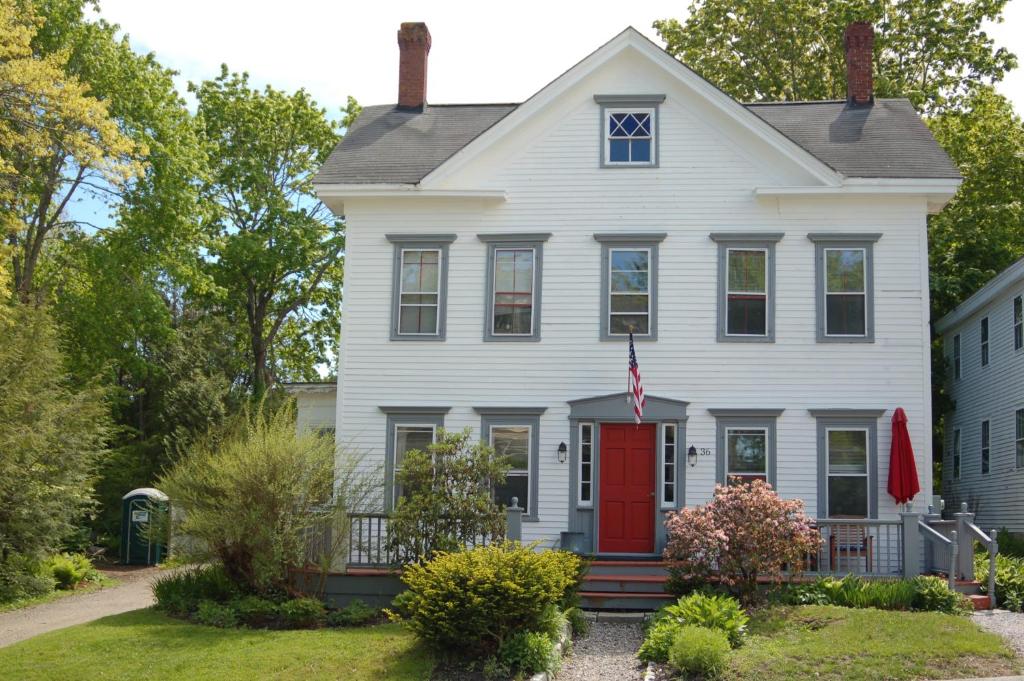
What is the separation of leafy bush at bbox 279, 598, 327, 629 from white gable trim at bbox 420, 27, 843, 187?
315 inches

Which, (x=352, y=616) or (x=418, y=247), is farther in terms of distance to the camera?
(x=418, y=247)

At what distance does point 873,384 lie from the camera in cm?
1841

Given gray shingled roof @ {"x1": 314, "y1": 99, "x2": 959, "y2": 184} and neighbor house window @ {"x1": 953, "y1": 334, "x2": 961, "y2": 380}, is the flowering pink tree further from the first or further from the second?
neighbor house window @ {"x1": 953, "y1": 334, "x2": 961, "y2": 380}

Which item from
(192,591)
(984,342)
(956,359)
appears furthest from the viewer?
(956,359)

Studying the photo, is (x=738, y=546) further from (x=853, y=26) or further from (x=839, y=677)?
(x=853, y=26)

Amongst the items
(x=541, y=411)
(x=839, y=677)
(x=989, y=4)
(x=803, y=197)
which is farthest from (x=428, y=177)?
(x=989, y=4)

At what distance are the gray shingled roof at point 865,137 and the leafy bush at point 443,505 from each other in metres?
8.42

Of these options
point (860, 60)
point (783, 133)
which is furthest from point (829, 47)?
point (783, 133)

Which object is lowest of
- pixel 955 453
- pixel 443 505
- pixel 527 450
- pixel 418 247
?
pixel 443 505

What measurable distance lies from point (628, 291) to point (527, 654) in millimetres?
8703

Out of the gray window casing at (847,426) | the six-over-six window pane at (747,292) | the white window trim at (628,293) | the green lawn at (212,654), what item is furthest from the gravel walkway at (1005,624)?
the white window trim at (628,293)

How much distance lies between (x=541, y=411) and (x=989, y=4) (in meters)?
20.7

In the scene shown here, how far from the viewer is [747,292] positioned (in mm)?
18891

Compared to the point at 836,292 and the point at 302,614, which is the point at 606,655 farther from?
the point at 836,292
